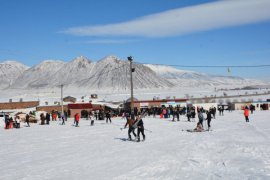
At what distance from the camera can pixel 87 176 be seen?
1157cm

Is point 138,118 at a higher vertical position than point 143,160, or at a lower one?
higher

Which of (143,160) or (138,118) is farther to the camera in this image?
(138,118)

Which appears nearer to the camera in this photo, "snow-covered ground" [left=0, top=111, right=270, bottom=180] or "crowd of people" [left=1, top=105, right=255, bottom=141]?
"snow-covered ground" [left=0, top=111, right=270, bottom=180]

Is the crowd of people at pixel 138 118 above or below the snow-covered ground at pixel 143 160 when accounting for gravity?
above

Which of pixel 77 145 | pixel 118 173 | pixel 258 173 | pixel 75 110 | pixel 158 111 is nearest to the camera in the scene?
pixel 258 173

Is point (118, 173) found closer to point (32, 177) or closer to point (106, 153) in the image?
point (32, 177)

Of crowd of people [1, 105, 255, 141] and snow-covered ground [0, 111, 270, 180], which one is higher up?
crowd of people [1, 105, 255, 141]

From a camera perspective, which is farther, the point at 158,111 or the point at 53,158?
the point at 158,111

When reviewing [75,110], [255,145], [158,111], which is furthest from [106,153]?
[75,110]

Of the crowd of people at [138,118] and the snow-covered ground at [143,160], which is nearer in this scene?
the snow-covered ground at [143,160]

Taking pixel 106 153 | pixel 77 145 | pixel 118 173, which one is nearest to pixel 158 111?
pixel 77 145

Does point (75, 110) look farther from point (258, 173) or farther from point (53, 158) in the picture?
point (258, 173)

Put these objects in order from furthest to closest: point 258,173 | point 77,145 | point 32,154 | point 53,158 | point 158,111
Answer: point 158,111 → point 77,145 → point 32,154 → point 53,158 → point 258,173

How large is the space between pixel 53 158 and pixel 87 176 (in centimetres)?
435
